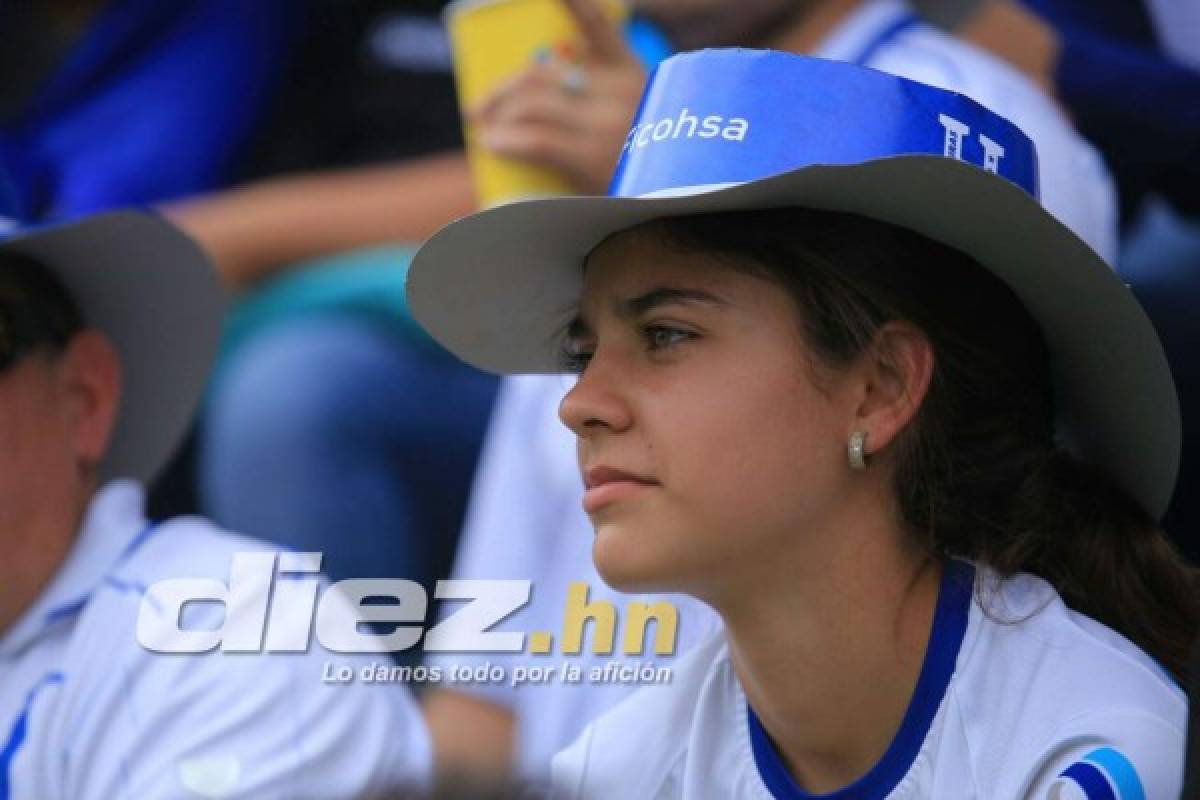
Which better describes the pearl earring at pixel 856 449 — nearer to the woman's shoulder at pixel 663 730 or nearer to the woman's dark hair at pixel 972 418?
the woman's dark hair at pixel 972 418

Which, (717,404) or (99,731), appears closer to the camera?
(717,404)

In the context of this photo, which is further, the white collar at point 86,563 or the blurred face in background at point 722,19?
the blurred face in background at point 722,19

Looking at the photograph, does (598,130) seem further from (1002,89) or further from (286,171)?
(286,171)

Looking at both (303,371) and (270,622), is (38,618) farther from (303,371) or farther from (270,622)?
(303,371)

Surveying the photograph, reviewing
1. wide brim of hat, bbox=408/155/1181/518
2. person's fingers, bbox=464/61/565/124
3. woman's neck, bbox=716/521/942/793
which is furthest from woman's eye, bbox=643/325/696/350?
person's fingers, bbox=464/61/565/124

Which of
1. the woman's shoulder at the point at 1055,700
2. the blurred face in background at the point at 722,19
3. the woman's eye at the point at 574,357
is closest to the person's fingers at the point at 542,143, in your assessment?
the blurred face in background at the point at 722,19

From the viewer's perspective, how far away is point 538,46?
339cm

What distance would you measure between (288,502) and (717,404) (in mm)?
1430

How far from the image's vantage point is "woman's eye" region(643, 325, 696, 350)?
7.50 feet

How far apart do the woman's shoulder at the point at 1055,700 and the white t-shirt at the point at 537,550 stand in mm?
459

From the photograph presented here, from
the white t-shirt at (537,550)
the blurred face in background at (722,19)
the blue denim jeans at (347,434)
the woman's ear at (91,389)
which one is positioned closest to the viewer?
the white t-shirt at (537,550)

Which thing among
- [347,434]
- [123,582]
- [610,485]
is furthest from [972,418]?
[347,434]

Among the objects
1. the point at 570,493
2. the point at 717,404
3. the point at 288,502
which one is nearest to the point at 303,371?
the point at 288,502

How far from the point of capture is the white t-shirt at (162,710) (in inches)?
96.9
